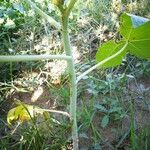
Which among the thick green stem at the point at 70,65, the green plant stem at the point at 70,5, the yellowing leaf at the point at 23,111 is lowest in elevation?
the yellowing leaf at the point at 23,111

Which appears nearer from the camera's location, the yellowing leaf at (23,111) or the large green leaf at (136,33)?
the large green leaf at (136,33)

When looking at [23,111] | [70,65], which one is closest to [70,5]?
[70,65]

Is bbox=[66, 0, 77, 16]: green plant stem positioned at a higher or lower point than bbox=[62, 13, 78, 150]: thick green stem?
higher

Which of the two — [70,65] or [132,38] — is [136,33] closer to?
[132,38]

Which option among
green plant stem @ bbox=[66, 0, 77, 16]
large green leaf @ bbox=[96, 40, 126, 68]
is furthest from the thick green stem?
large green leaf @ bbox=[96, 40, 126, 68]

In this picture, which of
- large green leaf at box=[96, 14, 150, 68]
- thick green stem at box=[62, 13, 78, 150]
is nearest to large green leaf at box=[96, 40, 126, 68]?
large green leaf at box=[96, 14, 150, 68]

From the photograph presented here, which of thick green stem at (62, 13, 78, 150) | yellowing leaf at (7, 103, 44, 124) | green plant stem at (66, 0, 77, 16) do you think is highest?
green plant stem at (66, 0, 77, 16)

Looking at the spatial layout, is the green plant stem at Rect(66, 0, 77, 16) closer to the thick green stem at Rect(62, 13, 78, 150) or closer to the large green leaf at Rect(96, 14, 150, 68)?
the thick green stem at Rect(62, 13, 78, 150)

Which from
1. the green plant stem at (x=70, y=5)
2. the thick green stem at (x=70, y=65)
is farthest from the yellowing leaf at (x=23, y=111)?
the green plant stem at (x=70, y=5)

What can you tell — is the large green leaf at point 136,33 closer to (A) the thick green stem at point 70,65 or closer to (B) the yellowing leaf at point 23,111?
(A) the thick green stem at point 70,65

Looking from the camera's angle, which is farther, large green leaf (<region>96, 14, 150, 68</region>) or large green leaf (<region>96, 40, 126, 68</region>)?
large green leaf (<region>96, 40, 126, 68</region>)

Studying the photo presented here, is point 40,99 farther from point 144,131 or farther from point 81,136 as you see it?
point 144,131

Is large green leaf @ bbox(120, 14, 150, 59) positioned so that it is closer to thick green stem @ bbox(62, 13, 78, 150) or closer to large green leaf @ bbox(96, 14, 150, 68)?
large green leaf @ bbox(96, 14, 150, 68)

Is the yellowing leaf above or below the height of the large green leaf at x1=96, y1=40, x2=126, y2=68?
below
